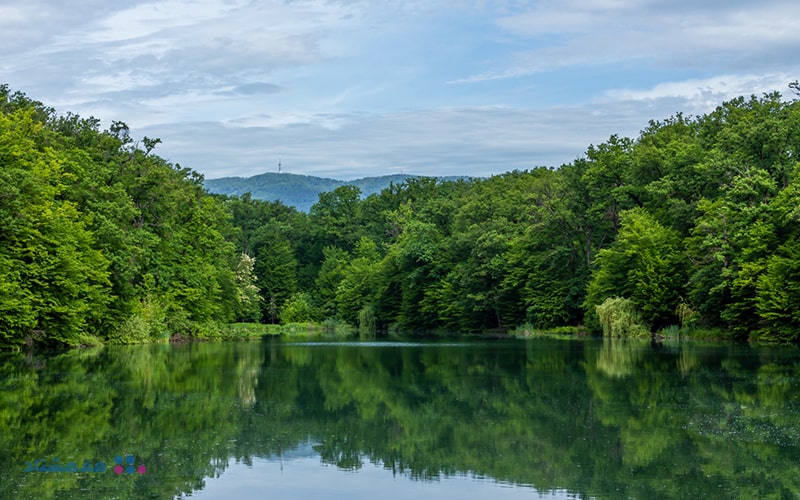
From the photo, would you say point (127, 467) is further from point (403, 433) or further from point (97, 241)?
point (97, 241)

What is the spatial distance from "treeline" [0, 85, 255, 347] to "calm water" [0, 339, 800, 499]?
9.82m

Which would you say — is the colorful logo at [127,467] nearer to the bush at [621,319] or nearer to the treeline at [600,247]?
the treeline at [600,247]

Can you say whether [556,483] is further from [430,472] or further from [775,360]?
[775,360]

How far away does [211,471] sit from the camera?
13305mm

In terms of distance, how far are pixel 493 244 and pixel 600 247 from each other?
8703 millimetres

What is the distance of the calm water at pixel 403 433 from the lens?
12406 mm

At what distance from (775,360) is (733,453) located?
19.6 metres

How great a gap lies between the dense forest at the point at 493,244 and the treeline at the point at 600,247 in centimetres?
14

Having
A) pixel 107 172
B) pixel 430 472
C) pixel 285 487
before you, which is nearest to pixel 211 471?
pixel 285 487

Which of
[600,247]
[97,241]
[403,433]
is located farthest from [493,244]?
[403,433]

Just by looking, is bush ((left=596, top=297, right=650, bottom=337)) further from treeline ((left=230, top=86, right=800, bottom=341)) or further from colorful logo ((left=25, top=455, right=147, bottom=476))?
colorful logo ((left=25, top=455, right=147, bottom=476))

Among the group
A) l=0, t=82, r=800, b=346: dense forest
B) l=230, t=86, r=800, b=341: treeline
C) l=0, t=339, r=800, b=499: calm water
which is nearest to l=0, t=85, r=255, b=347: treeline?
l=0, t=82, r=800, b=346: dense forest

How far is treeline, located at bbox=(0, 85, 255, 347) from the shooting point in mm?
38531

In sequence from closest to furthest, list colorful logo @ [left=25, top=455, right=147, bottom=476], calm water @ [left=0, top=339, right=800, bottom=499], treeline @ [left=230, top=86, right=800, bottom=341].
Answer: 1. calm water @ [left=0, top=339, right=800, bottom=499]
2. colorful logo @ [left=25, top=455, right=147, bottom=476]
3. treeline @ [left=230, top=86, right=800, bottom=341]
